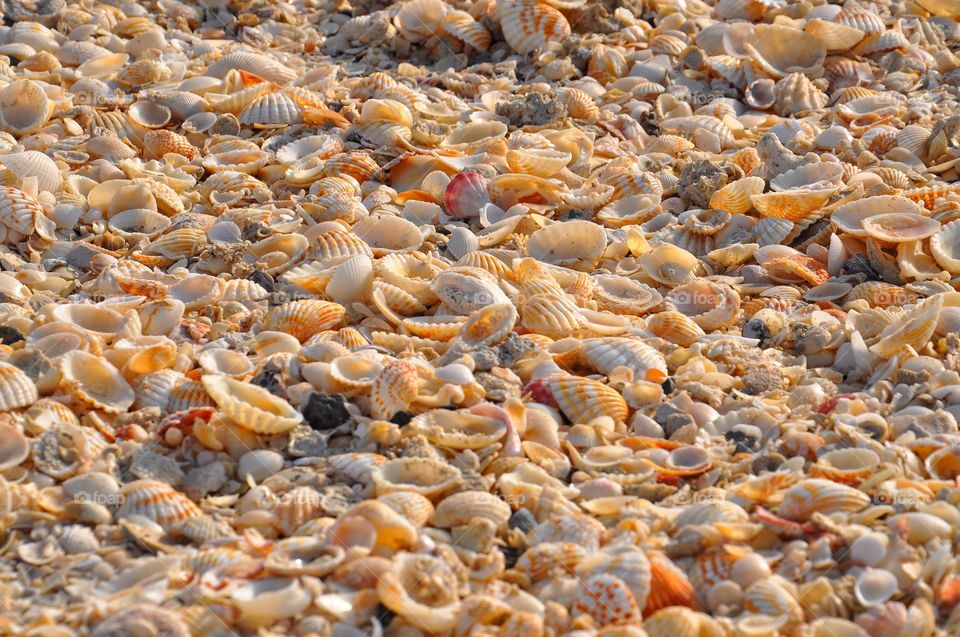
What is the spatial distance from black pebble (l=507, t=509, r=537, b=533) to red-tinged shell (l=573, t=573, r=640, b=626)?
354mm

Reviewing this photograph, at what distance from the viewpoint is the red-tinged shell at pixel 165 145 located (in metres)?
5.41

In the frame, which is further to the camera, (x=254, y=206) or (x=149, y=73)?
(x=149, y=73)

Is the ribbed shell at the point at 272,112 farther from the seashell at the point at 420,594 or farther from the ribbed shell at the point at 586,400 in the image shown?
the seashell at the point at 420,594

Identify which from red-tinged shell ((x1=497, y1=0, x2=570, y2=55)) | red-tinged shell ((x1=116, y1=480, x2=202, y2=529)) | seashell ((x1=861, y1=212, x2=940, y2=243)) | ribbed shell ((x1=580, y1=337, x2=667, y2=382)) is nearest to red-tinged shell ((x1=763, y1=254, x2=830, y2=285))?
seashell ((x1=861, y1=212, x2=940, y2=243))

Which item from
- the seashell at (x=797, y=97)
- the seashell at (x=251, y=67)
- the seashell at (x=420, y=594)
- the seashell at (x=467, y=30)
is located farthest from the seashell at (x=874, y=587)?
the seashell at (x=467, y=30)

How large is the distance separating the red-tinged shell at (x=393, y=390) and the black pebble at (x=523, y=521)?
1.70ft

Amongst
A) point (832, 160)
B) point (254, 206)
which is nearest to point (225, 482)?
point (254, 206)

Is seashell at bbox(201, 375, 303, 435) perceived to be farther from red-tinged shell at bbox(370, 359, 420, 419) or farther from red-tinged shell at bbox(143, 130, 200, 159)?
red-tinged shell at bbox(143, 130, 200, 159)

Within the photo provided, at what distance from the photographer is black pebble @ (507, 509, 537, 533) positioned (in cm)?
300

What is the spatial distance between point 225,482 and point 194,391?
376 mm

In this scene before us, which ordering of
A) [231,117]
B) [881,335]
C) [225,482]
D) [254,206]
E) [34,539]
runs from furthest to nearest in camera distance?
[231,117] < [254,206] < [881,335] < [225,482] < [34,539]

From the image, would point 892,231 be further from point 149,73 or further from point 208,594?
point 149,73

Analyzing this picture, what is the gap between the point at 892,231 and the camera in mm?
4527

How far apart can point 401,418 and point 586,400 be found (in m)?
0.56
